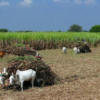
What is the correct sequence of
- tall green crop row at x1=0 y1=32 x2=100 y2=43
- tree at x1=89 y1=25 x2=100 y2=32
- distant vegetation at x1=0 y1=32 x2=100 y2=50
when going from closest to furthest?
distant vegetation at x1=0 y1=32 x2=100 y2=50, tall green crop row at x1=0 y1=32 x2=100 y2=43, tree at x1=89 y1=25 x2=100 y2=32

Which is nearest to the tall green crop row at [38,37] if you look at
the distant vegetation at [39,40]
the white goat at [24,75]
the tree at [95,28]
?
the distant vegetation at [39,40]

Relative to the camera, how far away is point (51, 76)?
761cm

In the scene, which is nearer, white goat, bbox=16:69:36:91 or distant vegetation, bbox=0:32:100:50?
white goat, bbox=16:69:36:91

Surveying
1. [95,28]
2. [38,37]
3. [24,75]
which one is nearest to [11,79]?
[24,75]

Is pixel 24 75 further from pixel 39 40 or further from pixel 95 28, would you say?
pixel 95 28

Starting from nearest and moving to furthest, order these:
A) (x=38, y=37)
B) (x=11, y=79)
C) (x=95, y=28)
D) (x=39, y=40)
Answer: (x=11, y=79) < (x=39, y=40) < (x=38, y=37) < (x=95, y=28)

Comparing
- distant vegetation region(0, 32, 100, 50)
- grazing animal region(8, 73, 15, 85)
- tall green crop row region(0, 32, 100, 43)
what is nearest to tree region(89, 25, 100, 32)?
tall green crop row region(0, 32, 100, 43)

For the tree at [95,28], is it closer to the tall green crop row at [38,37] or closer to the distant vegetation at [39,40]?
the tall green crop row at [38,37]

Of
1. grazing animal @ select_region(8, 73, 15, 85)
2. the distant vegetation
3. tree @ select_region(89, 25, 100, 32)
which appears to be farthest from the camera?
tree @ select_region(89, 25, 100, 32)

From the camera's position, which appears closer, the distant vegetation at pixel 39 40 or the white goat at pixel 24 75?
the white goat at pixel 24 75

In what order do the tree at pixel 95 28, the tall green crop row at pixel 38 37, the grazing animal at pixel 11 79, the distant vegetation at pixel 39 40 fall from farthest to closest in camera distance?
the tree at pixel 95 28
the tall green crop row at pixel 38 37
the distant vegetation at pixel 39 40
the grazing animal at pixel 11 79

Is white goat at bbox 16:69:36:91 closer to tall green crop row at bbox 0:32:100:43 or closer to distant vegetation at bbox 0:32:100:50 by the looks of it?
distant vegetation at bbox 0:32:100:50

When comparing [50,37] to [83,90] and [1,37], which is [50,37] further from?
[83,90]

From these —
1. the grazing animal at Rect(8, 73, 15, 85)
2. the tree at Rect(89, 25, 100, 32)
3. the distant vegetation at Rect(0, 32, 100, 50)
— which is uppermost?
the tree at Rect(89, 25, 100, 32)
